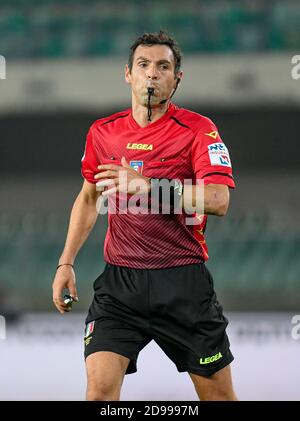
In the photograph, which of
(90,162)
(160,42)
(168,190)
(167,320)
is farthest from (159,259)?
(160,42)

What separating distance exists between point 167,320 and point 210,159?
709 millimetres

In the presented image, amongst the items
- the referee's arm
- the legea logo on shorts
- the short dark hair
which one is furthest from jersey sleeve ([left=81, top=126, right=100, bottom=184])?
the legea logo on shorts

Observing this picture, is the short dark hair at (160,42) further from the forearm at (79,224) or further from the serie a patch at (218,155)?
the forearm at (79,224)

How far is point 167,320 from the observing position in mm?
3727

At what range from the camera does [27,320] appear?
277 inches

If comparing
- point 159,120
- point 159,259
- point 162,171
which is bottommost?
point 159,259

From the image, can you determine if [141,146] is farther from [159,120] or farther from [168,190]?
[168,190]

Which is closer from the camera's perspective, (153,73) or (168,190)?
(168,190)

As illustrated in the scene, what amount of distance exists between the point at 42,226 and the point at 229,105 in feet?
11.2

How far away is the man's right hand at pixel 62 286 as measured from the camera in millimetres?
3768

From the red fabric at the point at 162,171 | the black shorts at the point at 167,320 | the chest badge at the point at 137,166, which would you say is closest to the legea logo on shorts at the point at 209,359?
the black shorts at the point at 167,320

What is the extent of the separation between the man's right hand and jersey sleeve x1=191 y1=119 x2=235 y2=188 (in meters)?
0.73

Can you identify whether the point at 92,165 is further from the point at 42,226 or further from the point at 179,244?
the point at 42,226

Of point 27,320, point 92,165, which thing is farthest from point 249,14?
point 92,165
